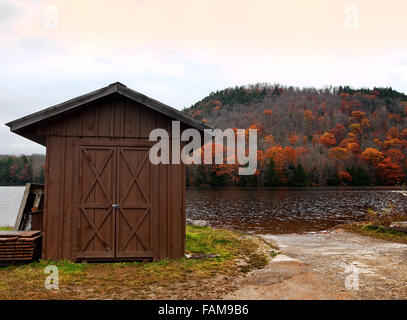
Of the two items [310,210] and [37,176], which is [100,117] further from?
[37,176]

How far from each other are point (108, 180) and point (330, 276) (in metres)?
Result: 5.79

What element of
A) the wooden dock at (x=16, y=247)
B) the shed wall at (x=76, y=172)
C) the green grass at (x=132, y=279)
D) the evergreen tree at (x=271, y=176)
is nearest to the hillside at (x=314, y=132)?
the evergreen tree at (x=271, y=176)

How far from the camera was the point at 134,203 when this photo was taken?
322 inches

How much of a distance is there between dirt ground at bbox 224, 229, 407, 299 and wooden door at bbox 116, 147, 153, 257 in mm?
2756

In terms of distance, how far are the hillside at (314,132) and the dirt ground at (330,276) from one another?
5742cm

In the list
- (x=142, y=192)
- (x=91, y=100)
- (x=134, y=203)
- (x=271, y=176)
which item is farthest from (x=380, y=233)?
(x=271, y=176)

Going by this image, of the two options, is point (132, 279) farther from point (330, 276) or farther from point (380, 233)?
point (380, 233)

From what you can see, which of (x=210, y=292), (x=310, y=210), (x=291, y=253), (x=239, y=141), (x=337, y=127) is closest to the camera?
(x=210, y=292)

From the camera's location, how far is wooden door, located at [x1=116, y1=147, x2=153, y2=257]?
8086mm

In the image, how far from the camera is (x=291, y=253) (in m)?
10.0

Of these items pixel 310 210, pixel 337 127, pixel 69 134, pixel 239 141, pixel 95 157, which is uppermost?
pixel 337 127

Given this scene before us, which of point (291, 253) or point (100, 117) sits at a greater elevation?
point (100, 117)
